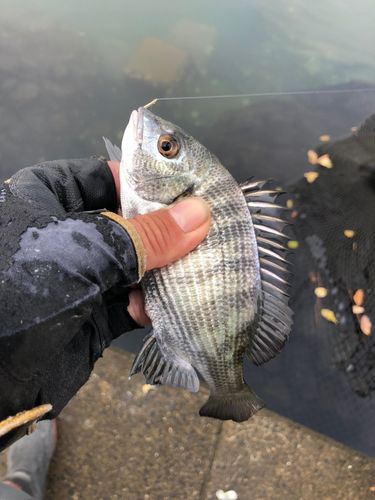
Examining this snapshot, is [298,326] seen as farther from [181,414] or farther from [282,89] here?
[282,89]

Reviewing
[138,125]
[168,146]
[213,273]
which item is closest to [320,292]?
[213,273]

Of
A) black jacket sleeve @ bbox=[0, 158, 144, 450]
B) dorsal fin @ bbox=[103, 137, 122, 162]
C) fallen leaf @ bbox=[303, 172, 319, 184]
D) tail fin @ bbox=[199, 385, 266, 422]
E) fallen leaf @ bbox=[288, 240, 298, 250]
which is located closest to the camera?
black jacket sleeve @ bbox=[0, 158, 144, 450]

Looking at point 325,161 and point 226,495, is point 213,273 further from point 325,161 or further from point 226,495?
point 325,161

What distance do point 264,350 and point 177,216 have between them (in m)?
0.67

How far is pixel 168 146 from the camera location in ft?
4.03

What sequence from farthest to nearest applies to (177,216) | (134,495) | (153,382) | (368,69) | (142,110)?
(368,69) → (134,495) → (153,382) → (142,110) → (177,216)

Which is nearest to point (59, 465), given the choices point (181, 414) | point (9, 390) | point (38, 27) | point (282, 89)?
point (181, 414)

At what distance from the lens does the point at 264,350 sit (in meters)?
1.26

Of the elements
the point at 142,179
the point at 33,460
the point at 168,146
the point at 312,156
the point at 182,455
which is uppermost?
the point at 168,146

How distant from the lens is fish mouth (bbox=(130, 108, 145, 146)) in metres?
1.21

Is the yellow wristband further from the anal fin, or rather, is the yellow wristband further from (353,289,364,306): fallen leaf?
(353,289,364,306): fallen leaf

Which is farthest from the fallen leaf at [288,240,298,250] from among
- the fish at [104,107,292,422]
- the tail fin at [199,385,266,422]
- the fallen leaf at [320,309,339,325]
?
the tail fin at [199,385,266,422]

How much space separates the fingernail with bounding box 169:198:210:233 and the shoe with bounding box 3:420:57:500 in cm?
164

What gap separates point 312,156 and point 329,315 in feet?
3.87
